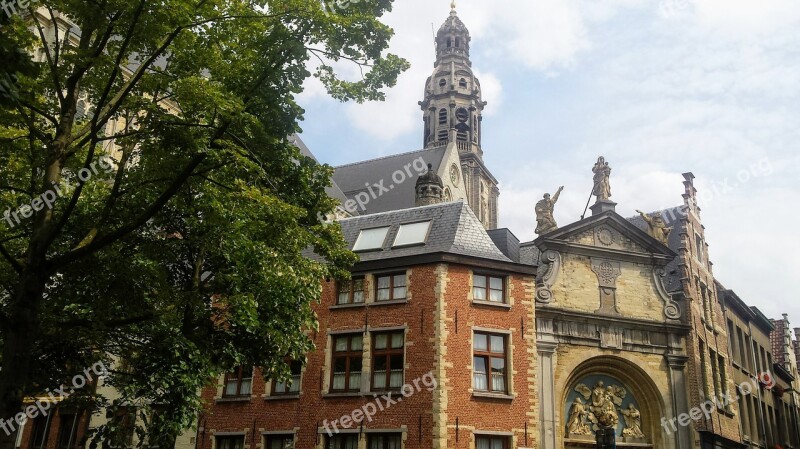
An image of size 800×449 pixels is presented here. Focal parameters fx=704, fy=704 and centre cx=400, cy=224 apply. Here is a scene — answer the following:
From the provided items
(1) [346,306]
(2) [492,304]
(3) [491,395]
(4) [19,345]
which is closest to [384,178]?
(1) [346,306]

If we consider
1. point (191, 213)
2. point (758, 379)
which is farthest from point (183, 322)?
point (758, 379)

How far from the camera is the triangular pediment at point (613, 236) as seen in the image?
79.7ft

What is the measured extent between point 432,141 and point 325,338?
40505mm

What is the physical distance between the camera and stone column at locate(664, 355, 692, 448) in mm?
22572

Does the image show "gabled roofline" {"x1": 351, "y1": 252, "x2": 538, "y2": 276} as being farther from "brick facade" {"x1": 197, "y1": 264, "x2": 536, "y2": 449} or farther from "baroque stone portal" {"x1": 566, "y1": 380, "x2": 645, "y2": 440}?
"baroque stone portal" {"x1": 566, "y1": 380, "x2": 645, "y2": 440}

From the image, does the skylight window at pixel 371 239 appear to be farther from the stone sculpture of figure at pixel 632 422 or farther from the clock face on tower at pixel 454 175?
the clock face on tower at pixel 454 175

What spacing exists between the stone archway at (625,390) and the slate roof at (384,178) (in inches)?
949

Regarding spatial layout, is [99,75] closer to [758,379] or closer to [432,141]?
[758,379]

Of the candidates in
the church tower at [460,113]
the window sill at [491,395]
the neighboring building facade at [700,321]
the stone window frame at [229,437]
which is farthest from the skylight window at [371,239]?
the church tower at [460,113]

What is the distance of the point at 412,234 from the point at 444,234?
129 centimetres

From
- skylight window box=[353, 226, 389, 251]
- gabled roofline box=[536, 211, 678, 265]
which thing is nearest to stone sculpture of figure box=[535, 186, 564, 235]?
gabled roofline box=[536, 211, 678, 265]

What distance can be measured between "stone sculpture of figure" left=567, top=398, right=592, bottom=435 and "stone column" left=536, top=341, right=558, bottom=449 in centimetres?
103

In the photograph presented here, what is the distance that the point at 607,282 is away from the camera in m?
24.0

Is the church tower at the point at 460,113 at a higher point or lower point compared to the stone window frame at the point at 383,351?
higher
